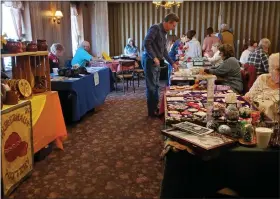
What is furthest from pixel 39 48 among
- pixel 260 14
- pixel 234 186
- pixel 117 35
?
pixel 260 14

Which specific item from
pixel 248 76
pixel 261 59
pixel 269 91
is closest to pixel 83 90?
pixel 248 76

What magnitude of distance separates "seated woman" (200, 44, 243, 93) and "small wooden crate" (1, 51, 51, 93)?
2.07 metres

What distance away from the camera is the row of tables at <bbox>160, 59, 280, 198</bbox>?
163 cm

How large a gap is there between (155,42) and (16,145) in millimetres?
2389

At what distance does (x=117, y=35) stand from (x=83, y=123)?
597 cm

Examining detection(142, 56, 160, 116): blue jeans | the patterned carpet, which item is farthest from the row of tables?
detection(142, 56, 160, 116): blue jeans

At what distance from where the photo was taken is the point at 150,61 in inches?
161

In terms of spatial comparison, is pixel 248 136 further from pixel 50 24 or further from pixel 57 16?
pixel 57 16

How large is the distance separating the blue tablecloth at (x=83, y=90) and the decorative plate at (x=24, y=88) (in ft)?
3.58

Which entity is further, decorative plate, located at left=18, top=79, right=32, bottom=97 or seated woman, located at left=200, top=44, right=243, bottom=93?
seated woman, located at left=200, top=44, right=243, bottom=93

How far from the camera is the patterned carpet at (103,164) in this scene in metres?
2.33

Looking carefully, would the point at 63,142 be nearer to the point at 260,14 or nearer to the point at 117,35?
the point at 117,35

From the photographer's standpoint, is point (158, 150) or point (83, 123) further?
point (83, 123)

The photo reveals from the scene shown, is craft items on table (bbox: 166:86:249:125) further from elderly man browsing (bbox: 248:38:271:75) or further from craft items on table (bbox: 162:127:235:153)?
elderly man browsing (bbox: 248:38:271:75)
